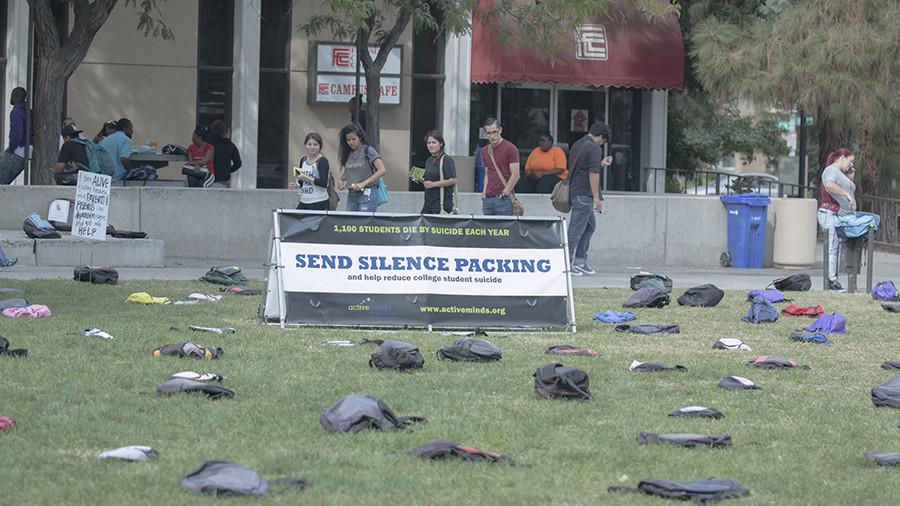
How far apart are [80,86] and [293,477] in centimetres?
2434

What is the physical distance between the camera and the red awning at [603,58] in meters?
29.1

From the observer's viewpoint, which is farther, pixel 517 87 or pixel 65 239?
pixel 517 87

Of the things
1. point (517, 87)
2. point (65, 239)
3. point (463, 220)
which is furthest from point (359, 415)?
point (517, 87)

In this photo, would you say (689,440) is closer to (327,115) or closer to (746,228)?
(746,228)

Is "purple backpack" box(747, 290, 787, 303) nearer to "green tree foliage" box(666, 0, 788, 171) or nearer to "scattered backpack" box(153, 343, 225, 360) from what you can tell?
"scattered backpack" box(153, 343, 225, 360)

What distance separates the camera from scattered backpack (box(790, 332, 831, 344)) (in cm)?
1205

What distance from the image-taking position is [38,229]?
1789cm

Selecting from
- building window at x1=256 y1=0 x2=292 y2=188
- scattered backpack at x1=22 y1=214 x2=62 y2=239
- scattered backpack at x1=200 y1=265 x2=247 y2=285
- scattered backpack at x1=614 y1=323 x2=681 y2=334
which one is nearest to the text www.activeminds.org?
scattered backpack at x1=614 y1=323 x2=681 y2=334

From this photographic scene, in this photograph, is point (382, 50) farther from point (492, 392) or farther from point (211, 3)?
point (492, 392)

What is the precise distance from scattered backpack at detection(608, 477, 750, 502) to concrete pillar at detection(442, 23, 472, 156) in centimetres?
2462

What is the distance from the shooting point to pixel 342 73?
3020 cm

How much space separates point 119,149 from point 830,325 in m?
12.9

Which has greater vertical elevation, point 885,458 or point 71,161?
point 71,161

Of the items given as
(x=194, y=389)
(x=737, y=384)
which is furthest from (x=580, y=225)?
(x=194, y=389)
